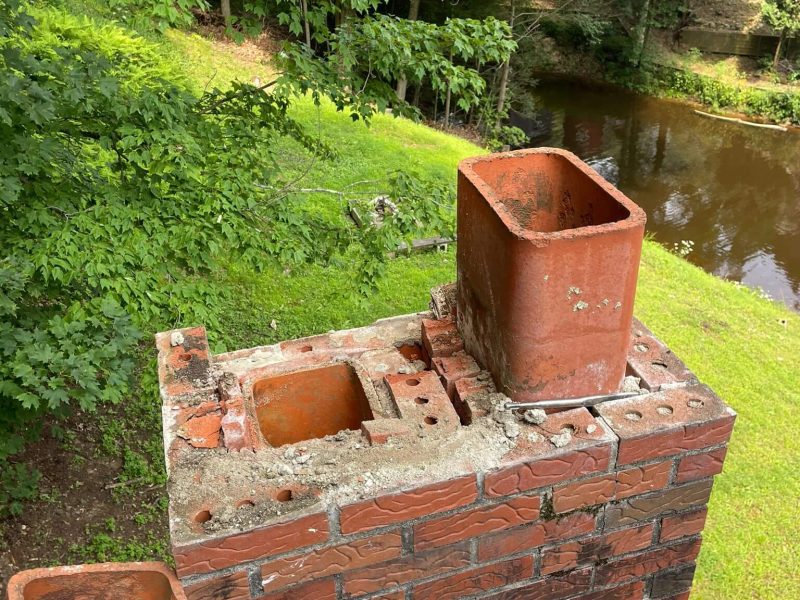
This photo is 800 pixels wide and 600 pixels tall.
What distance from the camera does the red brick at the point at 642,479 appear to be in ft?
5.80

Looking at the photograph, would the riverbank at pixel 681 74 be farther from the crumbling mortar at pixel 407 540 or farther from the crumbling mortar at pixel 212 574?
the crumbling mortar at pixel 212 574

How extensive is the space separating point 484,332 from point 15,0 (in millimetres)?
2601

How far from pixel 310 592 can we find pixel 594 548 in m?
0.76

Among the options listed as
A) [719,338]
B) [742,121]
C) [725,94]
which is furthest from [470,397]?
[725,94]

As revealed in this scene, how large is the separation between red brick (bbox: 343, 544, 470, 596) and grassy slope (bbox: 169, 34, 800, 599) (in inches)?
114

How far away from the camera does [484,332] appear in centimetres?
192

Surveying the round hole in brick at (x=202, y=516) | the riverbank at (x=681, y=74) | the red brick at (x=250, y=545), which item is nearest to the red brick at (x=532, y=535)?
the red brick at (x=250, y=545)

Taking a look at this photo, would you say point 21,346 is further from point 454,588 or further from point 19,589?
point 454,588

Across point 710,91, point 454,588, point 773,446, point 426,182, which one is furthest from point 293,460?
point 710,91

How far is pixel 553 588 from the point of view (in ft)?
6.21

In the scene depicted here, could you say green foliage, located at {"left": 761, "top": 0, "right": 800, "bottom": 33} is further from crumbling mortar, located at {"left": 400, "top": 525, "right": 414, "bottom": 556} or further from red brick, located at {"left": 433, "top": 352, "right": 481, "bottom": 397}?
crumbling mortar, located at {"left": 400, "top": 525, "right": 414, "bottom": 556}

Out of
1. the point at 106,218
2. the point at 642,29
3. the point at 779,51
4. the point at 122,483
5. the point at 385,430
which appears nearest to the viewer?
the point at 385,430

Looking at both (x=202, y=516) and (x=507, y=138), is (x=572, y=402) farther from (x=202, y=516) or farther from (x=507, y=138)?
(x=507, y=138)

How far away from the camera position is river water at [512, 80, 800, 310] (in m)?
12.8
